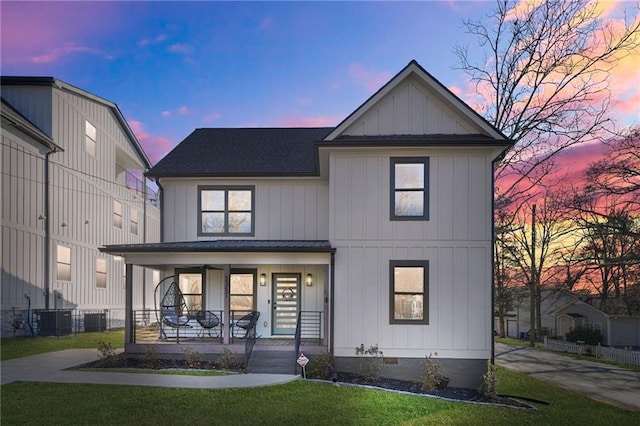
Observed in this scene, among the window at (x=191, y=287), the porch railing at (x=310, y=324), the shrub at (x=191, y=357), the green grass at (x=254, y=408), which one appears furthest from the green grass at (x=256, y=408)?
the window at (x=191, y=287)

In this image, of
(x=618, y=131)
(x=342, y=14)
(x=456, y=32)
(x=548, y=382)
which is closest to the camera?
(x=342, y=14)

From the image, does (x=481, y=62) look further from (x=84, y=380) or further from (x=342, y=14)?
(x=84, y=380)

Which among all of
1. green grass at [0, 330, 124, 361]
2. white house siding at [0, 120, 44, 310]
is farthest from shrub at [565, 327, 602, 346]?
white house siding at [0, 120, 44, 310]

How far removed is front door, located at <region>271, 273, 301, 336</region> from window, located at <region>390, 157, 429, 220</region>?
4.50m

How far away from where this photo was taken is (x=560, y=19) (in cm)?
1961

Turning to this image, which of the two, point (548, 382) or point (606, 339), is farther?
point (606, 339)

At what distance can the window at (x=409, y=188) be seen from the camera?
40.9 ft

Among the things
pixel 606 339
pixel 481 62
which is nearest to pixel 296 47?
pixel 481 62

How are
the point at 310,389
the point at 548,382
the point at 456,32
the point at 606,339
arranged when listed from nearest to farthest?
the point at 310,389
the point at 548,382
the point at 456,32
the point at 606,339

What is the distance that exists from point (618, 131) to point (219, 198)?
15992mm

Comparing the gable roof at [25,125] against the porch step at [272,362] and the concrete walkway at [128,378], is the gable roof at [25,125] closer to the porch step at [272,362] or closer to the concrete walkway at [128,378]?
the concrete walkway at [128,378]

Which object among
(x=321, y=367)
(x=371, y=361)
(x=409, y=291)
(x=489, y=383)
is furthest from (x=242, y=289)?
(x=489, y=383)

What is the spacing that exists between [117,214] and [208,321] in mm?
15172

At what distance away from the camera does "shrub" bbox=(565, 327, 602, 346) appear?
31.2 m
